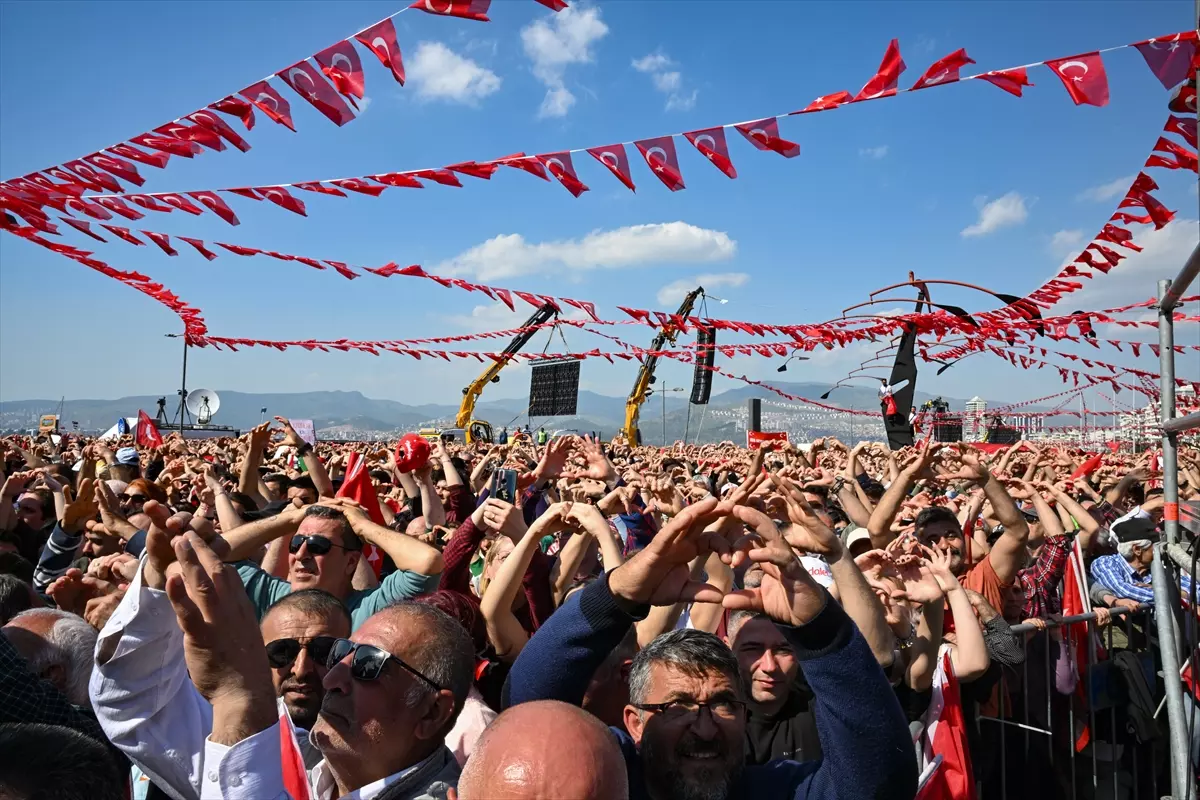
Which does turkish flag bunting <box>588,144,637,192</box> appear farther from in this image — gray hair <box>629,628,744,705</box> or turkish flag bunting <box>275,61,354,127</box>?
gray hair <box>629,628,744,705</box>

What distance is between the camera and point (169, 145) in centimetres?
612

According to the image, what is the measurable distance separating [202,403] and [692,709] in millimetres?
31976

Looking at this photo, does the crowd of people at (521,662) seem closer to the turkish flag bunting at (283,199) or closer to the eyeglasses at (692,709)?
the eyeglasses at (692,709)

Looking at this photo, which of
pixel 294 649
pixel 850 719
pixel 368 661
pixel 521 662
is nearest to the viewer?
pixel 850 719

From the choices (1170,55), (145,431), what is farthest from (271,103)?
(145,431)

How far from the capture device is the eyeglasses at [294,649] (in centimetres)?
287

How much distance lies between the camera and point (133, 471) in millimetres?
8219

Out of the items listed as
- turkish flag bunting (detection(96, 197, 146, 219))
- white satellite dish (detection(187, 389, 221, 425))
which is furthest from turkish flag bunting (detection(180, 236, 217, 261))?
white satellite dish (detection(187, 389, 221, 425))

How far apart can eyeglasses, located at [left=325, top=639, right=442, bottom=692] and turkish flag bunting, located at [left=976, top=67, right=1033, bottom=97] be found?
4.99m

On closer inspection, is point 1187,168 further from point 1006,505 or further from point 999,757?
point 999,757

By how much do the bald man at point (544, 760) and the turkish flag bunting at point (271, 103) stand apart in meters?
5.16

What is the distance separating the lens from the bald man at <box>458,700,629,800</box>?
5.24ft

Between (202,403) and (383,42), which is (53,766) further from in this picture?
(202,403)

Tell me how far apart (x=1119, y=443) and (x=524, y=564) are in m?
32.0
